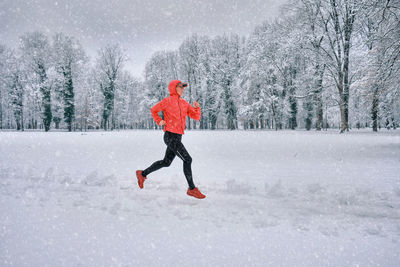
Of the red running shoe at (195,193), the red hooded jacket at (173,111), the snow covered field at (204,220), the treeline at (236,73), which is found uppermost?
the treeline at (236,73)

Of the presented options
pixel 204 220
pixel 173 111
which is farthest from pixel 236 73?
pixel 204 220

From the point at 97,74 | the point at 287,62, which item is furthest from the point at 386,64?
the point at 97,74

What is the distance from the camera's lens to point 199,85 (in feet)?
123

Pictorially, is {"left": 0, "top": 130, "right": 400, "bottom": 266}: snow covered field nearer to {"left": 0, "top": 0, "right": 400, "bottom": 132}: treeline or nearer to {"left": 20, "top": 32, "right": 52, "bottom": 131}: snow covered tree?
{"left": 0, "top": 0, "right": 400, "bottom": 132}: treeline

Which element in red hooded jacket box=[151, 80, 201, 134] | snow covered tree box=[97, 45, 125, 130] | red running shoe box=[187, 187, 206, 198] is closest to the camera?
red hooded jacket box=[151, 80, 201, 134]

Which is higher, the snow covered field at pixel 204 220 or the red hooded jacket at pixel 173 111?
the red hooded jacket at pixel 173 111

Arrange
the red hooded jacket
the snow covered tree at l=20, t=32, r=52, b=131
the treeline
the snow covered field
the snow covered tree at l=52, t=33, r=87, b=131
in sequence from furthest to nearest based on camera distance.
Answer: the snow covered tree at l=52, t=33, r=87, b=131, the snow covered tree at l=20, t=32, r=52, b=131, the treeline, the red hooded jacket, the snow covered field

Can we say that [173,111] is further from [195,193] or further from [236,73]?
[236,73]

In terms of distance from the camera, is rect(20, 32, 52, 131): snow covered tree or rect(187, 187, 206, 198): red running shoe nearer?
rect(187, 187, 206, 198): red running shoe

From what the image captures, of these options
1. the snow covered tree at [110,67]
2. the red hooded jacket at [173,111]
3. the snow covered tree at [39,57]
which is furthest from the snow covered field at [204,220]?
the snow covered tree at [110,67]

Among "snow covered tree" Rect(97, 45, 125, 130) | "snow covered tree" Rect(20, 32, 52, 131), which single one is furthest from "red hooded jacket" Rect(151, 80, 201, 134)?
"snow covered tree" Rect(97, 45, 125, 130)

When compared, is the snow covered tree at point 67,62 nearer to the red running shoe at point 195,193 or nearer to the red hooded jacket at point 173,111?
the red hooded jacket at point 173,111

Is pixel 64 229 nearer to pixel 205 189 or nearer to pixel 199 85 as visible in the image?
pixel 205 189

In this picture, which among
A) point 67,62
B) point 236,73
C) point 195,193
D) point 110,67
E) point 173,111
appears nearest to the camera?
point 173,111
